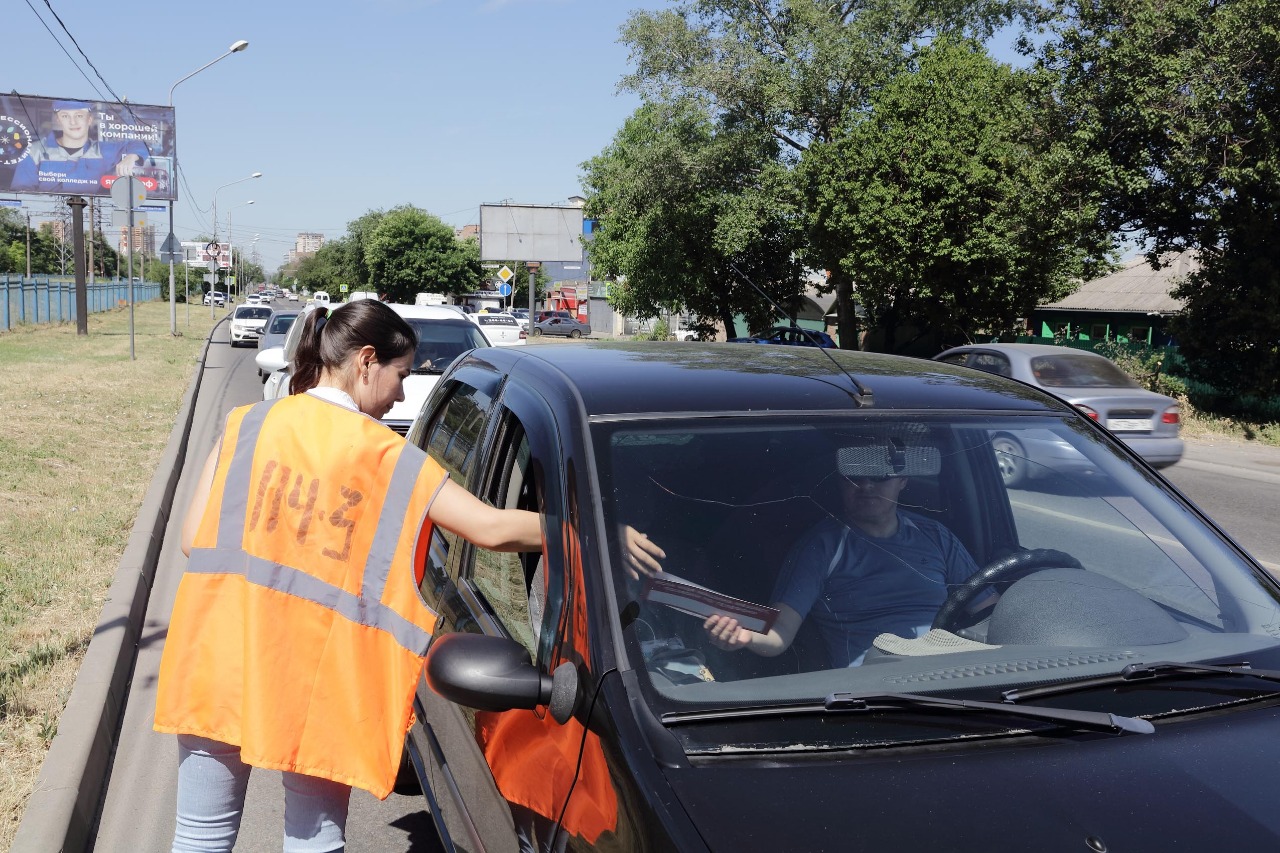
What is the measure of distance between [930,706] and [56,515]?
785 centimetres

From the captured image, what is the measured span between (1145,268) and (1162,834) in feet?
161

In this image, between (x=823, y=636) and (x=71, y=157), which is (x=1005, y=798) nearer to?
(x=823, y=636)

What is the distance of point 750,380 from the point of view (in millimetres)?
2828

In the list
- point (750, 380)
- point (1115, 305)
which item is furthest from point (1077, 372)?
point (1115, 305)

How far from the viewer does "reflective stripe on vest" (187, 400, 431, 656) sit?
2295 mm

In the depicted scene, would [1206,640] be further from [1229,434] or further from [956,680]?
[1229,434]

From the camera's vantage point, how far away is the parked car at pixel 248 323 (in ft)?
120

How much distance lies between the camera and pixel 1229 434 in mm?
18938

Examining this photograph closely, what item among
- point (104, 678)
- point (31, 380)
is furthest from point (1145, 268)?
point (104, 678)

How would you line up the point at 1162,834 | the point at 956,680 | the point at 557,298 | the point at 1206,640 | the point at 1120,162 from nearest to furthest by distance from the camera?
1. the point at 1162,834
2. the point at 956,680
3. the point at 1206,640
4. the point at 1120,162
5. the point at 557,298

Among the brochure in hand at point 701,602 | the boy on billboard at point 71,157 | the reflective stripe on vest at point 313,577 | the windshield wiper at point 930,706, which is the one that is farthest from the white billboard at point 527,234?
the windshield wiper at point 930,706

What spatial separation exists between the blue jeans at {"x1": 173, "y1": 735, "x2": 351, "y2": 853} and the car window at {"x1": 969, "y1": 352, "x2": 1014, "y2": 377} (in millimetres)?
11251

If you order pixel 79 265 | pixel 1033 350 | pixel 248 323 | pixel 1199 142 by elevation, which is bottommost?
pixel 248 323

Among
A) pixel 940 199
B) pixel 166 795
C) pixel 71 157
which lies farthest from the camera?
pixel 71 157
